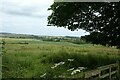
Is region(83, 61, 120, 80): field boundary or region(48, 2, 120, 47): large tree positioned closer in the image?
region(83, 61, 120, 80): field boundary

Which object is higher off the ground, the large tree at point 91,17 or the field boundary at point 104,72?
the large tree at point 91,17

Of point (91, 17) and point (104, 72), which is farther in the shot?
point (91, 17)

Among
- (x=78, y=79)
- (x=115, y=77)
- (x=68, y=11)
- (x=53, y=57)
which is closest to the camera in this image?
(x=78, y=79)

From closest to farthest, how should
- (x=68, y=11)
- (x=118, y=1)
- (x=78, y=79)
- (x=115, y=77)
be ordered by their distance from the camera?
(x=78, y=79) → (x=115, y=77) → (x=118, y=1) → (x=68, y=11)

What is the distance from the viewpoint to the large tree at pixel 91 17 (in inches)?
1024

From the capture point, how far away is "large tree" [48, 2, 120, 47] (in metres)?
26.0

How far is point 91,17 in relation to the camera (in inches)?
1073

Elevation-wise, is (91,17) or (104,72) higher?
(91,17)

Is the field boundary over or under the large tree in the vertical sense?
under

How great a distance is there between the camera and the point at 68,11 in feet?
87.6

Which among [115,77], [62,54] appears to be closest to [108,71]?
[115,77]

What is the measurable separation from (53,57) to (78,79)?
53.5ft

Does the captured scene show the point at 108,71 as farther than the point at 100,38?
No

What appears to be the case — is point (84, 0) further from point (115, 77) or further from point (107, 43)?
point (115, 77)
